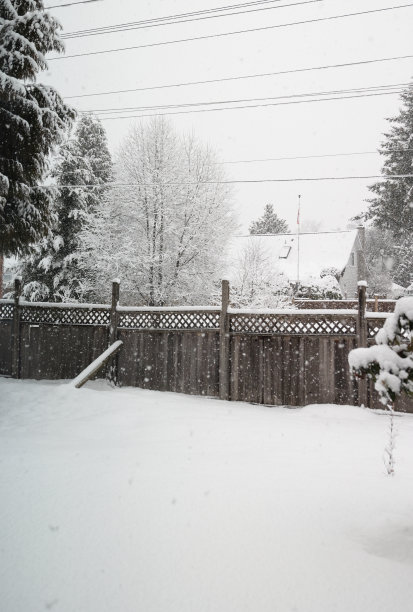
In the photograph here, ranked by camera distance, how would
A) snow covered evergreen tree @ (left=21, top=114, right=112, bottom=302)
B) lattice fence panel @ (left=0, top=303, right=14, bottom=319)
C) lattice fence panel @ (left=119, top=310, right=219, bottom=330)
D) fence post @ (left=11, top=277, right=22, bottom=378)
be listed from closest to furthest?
lattice fence panel @ (left=119, top=310, right=219, bottom=330) → fence post @ (left=11, top=277, right=22, bottom=378) → lattice fence panel @ (left=0, top=303, right=14, bottom=319) → snow covered evergreen tree @ (left=21, top=114, right=112, bottom=302)

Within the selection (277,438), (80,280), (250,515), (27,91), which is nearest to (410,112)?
(80,280)

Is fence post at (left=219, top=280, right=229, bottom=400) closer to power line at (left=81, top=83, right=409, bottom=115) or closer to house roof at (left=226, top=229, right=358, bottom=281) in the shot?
power line at (left=81, top=83, right=409, bottom=115)

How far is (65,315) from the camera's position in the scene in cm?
871

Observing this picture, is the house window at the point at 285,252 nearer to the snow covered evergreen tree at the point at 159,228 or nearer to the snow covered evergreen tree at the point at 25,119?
the snow covered evergreen tree at the point at 159,228

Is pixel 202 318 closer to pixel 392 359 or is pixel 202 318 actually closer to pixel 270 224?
pixel 392 359

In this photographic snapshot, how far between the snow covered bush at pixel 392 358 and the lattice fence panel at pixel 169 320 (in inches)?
201

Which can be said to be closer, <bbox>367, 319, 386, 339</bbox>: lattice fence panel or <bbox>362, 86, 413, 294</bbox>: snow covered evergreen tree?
<bbox>367, 319, 386, 339</bbox>: lattice fence panel

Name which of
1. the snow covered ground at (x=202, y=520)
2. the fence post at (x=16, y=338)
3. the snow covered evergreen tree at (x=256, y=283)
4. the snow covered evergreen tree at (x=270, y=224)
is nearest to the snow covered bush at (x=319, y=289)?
the snow covered evergreen tree at (x=256, y=283)

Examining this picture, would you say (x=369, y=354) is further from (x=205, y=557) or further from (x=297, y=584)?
(x=205, y=557)

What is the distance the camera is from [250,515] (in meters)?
2.70

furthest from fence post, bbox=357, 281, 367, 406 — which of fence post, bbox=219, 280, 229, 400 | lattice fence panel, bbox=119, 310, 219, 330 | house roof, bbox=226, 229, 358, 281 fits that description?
house roof, bbox=226, 229, 358, 281

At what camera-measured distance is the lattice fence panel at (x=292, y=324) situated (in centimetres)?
672

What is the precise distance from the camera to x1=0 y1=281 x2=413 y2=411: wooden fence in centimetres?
671

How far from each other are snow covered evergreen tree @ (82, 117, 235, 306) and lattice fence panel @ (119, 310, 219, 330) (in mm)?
4638
